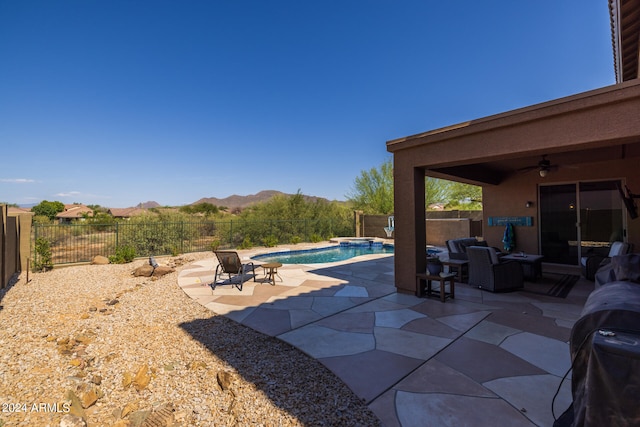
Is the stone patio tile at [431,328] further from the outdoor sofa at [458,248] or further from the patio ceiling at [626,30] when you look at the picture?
the patio ceiling at [626,30]

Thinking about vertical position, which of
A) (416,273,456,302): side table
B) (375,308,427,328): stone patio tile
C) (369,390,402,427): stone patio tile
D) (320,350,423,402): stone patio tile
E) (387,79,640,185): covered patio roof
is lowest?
(375,308,427,328): stone patio tile

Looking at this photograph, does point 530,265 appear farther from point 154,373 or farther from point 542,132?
point 154,373

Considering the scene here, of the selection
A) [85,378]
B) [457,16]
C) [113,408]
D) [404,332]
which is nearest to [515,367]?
[404,332]

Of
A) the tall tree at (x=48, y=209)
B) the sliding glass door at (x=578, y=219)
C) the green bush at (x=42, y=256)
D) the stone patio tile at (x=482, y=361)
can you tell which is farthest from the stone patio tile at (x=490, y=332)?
the tall tree at (x=48, y=209)

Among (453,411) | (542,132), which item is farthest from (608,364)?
(542,132)

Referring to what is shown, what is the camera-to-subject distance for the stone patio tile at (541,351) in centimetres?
257

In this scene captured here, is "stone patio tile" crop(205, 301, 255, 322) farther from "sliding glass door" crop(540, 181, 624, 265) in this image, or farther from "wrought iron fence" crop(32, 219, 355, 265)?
"sliding glass door" crop(540, 181, 624, 265)

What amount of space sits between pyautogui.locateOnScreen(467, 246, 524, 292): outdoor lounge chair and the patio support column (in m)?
1.22

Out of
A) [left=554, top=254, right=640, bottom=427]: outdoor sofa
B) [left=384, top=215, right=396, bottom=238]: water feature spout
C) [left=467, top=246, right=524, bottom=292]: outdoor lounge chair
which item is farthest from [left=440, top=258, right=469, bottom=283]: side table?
[left=384, top=215, right=396, bottom=238]: water feature spout

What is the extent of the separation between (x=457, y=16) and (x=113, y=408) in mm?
10534

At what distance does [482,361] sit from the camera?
2684 mm

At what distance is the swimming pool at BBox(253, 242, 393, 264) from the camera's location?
10.7 m

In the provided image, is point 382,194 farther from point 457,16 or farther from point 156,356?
point 156,356

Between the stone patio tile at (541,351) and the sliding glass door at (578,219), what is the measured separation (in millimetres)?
5477
